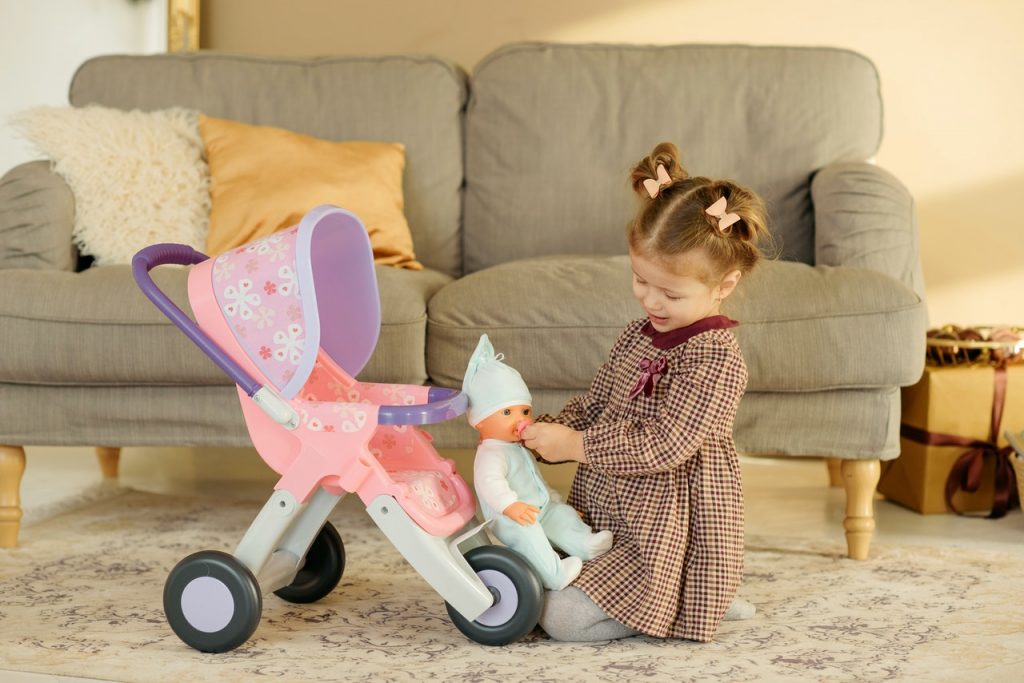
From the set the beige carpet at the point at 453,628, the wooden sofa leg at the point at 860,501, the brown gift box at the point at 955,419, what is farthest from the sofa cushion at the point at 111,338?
the brown gift box at the point at 955,419

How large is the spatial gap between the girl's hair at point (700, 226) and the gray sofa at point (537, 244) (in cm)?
45

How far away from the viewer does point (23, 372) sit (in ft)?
7.19

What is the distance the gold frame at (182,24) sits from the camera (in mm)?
3557

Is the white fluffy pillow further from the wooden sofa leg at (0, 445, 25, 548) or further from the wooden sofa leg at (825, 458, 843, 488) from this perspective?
the wooden sofa leg at (825, 458, 843, 488)

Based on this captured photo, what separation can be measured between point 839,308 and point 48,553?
1600mm

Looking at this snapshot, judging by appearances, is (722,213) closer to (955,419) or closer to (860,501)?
(860,501)

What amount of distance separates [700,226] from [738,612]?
0.65 m

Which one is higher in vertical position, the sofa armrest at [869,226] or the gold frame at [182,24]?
the gold frame at [182,24]

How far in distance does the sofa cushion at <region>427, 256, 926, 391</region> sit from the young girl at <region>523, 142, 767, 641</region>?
1.33 ft

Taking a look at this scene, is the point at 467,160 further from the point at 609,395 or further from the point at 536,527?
the point at 536,527

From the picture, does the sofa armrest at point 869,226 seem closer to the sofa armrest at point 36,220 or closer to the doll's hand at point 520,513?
the doll's hand at point 520,513

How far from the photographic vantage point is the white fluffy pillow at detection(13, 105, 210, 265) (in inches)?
101

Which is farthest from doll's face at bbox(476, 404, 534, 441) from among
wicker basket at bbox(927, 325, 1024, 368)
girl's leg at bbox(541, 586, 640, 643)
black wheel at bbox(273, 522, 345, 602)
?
wicker basket at bbox(927, 325, 1024, 368)

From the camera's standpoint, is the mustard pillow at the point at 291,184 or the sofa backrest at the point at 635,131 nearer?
the mustard pillow at the point at 291,184
